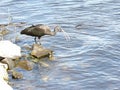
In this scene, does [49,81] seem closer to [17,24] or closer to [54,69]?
[54,69]

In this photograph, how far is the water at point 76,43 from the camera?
31.9 ft

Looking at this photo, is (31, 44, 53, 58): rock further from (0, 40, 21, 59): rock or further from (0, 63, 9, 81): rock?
(0, 63, 9, 81): rock

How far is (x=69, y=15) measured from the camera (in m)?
15.0

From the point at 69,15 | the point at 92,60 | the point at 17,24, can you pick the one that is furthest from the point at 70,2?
the point at 92,60

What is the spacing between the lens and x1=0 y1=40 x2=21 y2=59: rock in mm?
10539

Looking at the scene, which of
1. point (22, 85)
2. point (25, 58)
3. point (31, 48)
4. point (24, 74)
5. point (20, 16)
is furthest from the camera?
point (20, 16)

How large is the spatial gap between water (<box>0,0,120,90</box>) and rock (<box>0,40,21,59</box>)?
72cm

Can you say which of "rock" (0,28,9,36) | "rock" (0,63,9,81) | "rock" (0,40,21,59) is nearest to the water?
"rock" (0,63,9,81)

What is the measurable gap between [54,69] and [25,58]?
99 cm

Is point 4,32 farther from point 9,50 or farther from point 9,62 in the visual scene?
point 9,62

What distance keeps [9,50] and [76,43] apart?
94.0 inches

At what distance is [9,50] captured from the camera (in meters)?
10.6

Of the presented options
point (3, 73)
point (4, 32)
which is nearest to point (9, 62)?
point (3, 73)

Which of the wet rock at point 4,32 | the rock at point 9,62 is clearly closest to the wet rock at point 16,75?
the rock at point 9,62
